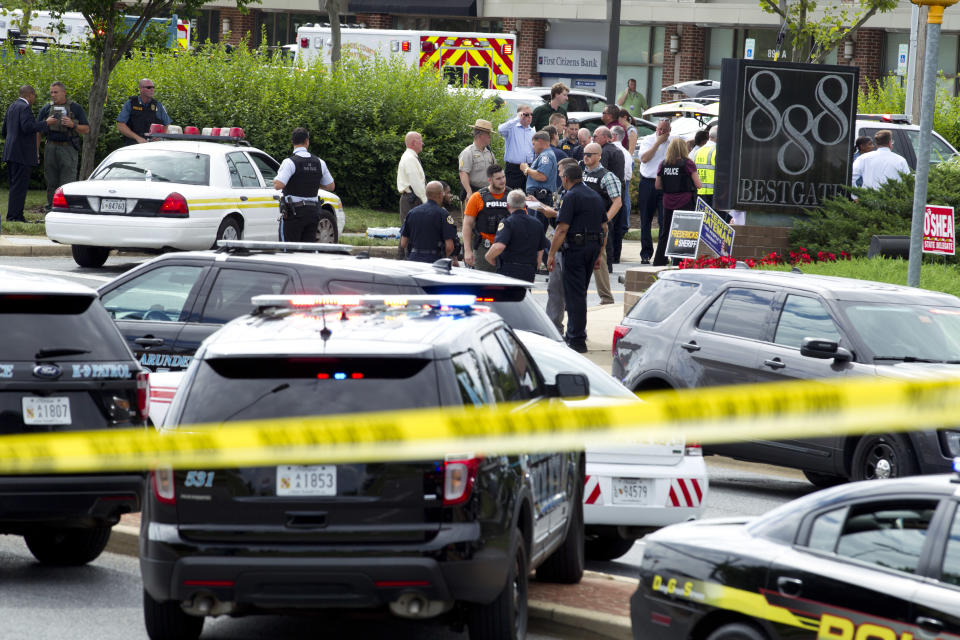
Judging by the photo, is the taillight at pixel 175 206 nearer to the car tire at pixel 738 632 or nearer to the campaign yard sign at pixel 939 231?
the campaign yard sign at pixel 939 231

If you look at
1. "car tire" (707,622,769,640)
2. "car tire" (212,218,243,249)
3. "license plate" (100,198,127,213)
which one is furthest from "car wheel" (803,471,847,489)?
"license plate" (100,198,127,213)

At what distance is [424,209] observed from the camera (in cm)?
1598

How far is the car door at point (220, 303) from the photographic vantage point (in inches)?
416

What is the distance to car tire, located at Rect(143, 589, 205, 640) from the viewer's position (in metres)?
6.87

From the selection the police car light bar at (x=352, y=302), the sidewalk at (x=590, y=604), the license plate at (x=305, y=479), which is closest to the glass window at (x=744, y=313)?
the sidewalk at (x=590, y=604)

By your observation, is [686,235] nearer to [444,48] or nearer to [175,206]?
[175,206]

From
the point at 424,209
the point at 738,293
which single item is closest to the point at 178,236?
the point at 424,209

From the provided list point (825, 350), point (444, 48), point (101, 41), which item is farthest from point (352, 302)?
point (444, 48)

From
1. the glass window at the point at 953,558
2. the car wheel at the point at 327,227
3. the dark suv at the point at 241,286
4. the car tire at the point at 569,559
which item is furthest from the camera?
the car wheel at the point at 327,227

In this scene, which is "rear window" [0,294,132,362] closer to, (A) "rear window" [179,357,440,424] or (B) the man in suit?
(A) "rear window" [179,357,440,424]

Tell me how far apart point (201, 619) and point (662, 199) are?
56.4 ft

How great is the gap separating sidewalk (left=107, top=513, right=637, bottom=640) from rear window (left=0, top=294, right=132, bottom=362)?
99.7 inches

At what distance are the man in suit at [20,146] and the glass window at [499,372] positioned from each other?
17.8m

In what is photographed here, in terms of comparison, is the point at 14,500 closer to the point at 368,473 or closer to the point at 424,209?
the point at 368,473
